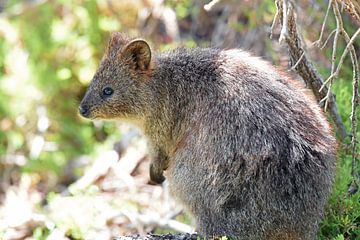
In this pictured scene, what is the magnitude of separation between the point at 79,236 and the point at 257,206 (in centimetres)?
223

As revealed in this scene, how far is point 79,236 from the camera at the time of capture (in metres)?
6.69

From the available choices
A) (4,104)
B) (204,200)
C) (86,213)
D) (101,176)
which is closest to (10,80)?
(4,104)

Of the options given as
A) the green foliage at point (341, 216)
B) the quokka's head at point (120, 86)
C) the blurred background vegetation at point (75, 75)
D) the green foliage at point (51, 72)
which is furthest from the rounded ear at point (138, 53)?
the green foliage at point (51, 72)

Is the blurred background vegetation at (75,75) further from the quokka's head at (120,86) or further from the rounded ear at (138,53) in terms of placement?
the rounded ear at (138,53)

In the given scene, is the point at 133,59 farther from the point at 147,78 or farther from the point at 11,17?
the point at 11,17

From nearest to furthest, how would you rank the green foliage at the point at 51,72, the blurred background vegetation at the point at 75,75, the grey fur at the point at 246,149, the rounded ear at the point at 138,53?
1. the grey fur at the point at 246,149
2. the rounded ear at the point at 138,53
3. the blurred background vegetation at the point at 75,75
4. the green foliage at the point at 51,72

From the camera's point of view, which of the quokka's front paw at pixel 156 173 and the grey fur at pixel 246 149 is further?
the quokka's front paw at pixel 156 173

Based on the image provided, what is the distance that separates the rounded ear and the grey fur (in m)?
0.33

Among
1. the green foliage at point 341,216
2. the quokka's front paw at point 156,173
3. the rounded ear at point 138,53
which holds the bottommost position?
the green foliage at point 341,216

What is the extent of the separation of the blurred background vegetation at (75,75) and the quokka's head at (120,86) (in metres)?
2.47

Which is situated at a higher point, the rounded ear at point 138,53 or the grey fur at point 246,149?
the rounded ear at point 138,53

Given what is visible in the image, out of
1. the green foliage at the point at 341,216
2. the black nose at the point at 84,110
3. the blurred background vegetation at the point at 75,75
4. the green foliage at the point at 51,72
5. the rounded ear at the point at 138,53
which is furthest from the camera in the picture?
the green foliage at the point at 51,72

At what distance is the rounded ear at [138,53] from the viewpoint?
5918 millimetres

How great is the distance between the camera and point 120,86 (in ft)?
19.9
